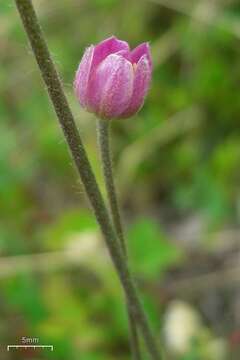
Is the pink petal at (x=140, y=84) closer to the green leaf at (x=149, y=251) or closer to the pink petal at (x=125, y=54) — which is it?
the pink petal at (x=125, y=54)

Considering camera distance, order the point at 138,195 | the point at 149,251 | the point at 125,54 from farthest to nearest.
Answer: the point at 138,195, the point at 149,251, the point at 125,54

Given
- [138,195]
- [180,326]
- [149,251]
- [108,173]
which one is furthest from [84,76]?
[138,195]

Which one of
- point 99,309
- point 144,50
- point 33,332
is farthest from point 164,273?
point 144,50

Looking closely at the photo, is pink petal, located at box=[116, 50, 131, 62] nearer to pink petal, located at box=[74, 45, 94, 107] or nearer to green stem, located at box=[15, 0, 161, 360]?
pink petal, located at box=[74, 45, 94, 107]

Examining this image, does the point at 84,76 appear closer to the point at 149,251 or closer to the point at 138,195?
the point at 149,251

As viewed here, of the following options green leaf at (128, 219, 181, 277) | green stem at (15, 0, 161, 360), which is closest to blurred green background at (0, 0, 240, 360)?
green leaf at (128, 219, 181, 277)

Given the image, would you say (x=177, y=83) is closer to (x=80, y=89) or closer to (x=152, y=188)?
(x=152, y=188)

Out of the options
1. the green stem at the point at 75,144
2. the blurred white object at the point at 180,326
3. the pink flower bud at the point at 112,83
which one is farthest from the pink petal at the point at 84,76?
the blurred white object at the point at 180,326
